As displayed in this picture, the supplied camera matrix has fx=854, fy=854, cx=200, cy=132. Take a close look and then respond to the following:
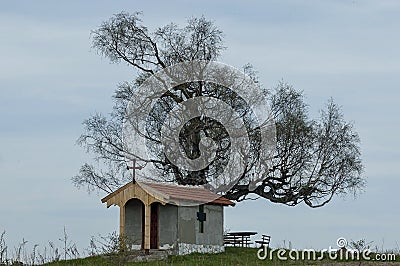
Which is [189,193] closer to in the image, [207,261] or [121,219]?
[121,219]

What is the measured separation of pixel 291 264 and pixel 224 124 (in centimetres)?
1280

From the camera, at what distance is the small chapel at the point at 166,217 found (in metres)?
28.3

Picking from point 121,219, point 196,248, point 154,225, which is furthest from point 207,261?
point 121,219

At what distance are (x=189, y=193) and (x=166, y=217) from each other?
137 cm

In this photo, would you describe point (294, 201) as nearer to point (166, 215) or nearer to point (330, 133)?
point (330, 133)

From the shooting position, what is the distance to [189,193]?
29.6m

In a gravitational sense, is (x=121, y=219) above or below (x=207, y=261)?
above

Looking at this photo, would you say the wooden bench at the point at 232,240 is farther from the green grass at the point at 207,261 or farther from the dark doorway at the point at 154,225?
the dark doorway at the point at 154,225

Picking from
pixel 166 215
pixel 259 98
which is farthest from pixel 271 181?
pixel 166 215

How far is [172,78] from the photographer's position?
1391 inches

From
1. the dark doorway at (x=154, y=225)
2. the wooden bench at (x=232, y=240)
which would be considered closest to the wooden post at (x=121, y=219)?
the dark doorway at (x=154, y=225)

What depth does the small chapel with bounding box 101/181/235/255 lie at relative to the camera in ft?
92.7

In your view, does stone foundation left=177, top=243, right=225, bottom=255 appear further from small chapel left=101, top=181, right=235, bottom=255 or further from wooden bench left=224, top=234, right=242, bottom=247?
wooden bench left=224, top=234, right=242, bottom=247

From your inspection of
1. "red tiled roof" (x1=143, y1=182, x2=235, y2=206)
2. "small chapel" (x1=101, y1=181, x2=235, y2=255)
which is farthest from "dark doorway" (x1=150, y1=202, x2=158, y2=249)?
"red tiled roof" (x1=143, y1=182, x2=235, y2=206)
